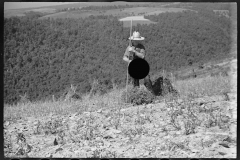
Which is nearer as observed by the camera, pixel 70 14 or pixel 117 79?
pixel 70 14

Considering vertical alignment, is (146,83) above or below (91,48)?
below

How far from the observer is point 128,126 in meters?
5.97

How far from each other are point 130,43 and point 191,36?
0.82 m

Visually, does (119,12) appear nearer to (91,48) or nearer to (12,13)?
(91,48)

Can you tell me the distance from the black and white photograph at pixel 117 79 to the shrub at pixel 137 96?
1 cm

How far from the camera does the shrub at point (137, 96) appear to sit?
6480 millimetres

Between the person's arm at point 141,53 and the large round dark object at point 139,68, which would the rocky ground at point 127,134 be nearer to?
the large round dark object at point 139,68

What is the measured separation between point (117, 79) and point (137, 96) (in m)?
0.43

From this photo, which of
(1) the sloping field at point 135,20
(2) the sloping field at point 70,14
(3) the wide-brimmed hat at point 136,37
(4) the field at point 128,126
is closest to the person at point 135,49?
(3) the wide-brimmed hat at point 136,37

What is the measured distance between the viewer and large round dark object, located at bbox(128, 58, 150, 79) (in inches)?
228

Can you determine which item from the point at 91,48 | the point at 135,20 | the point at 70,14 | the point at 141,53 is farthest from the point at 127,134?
the point at 70,14

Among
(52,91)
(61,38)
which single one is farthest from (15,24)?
(52,91)

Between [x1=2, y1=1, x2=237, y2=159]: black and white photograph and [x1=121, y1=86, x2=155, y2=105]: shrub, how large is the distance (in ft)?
0.05

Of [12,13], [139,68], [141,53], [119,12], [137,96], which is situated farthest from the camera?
[137,96]
